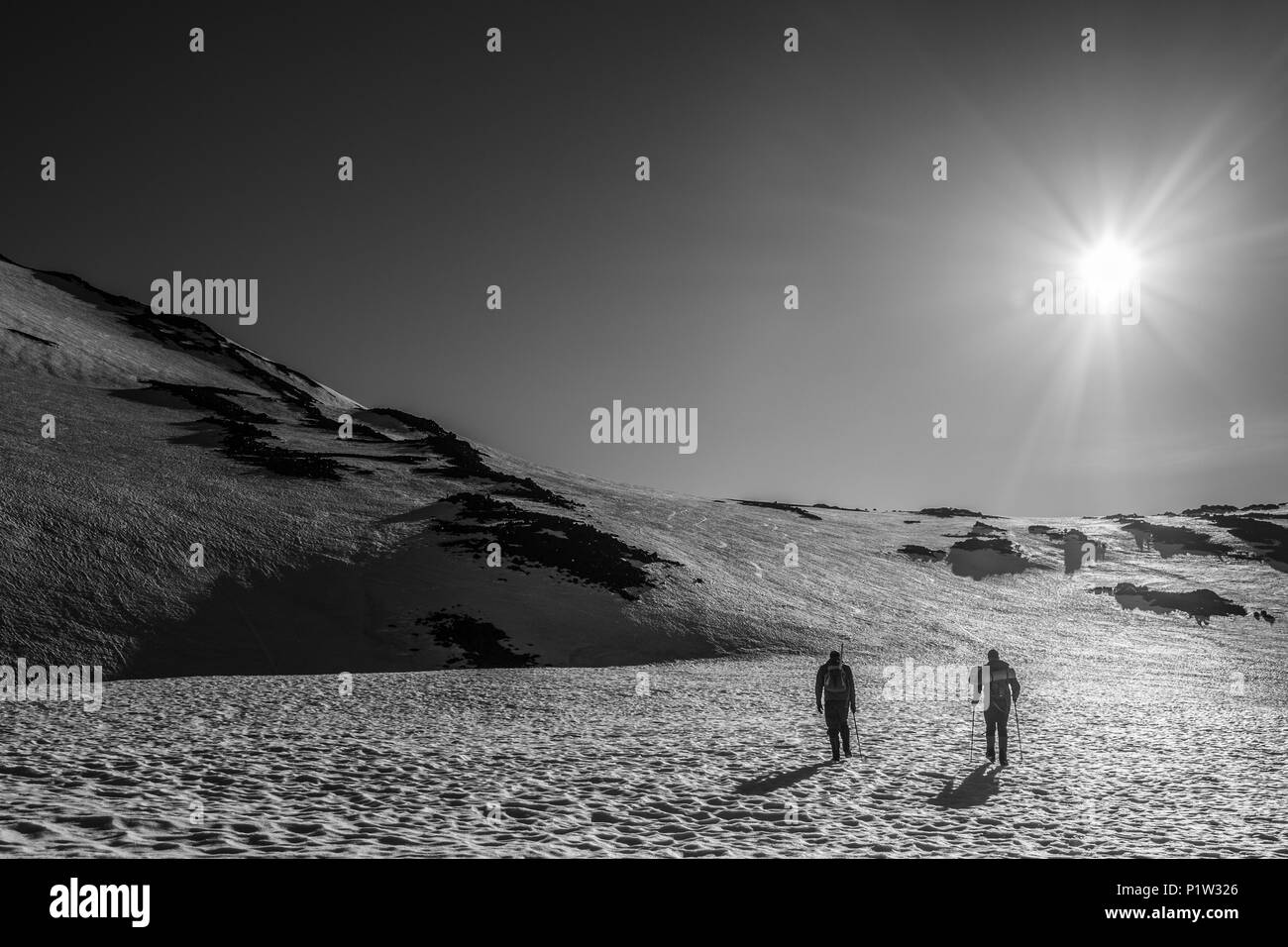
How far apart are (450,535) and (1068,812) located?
40431 millimetres

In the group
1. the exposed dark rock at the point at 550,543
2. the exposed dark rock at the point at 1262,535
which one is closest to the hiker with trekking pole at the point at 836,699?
the exposed dark rock at the point at 550,543

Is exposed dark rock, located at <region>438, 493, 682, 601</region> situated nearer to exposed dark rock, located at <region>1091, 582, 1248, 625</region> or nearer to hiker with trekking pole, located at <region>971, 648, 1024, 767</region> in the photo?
hiker with trekking pole, located at <region>971, 648, 1024, 767</region>

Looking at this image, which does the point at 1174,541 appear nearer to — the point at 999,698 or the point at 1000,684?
the point at 1000,684

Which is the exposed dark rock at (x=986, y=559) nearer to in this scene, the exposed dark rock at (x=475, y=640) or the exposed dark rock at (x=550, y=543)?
the exposed dark rock at (x=550, y=543)

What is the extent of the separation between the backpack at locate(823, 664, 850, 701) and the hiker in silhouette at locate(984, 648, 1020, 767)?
3.12 metres

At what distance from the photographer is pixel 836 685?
17.1 metres

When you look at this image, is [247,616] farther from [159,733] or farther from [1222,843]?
[1222,843]

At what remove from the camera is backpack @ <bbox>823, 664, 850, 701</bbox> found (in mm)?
17094

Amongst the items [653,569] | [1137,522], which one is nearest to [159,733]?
[653,569]

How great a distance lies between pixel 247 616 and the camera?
37.1m

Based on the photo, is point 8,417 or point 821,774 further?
point 8,417

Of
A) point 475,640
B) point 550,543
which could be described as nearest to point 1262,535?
point 550,543

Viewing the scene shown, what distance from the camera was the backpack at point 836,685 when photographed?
56.1ft
